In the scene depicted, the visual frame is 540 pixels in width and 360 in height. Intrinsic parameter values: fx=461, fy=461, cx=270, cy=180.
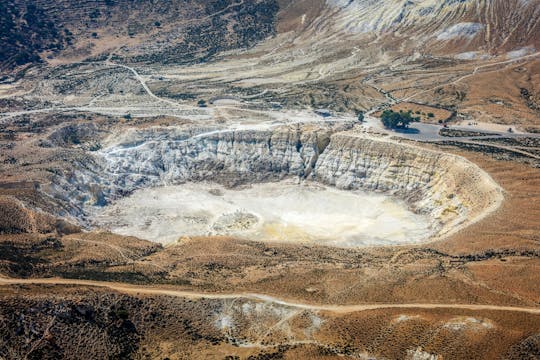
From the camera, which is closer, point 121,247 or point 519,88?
point 121,247

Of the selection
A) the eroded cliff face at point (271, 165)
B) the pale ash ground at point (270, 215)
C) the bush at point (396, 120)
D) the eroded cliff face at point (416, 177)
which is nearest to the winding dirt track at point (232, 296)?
the eroded cliff face at point (416, 177)

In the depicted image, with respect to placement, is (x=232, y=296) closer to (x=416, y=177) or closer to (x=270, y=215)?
(x=270, y=215)

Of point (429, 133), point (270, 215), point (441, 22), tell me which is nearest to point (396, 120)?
point (429, 133)

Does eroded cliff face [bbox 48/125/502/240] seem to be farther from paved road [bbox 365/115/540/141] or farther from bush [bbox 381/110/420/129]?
bush [bbox 381/110/420/129]

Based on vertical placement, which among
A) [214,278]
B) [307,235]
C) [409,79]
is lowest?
[307,235]

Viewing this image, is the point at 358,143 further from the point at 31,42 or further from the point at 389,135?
the point at 31,42

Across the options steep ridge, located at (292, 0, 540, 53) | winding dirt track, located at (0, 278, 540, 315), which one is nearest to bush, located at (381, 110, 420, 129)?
winding dirt track, located at (0, 278, 540, 315)

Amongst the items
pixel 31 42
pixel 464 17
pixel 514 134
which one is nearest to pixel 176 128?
pixel 514 134

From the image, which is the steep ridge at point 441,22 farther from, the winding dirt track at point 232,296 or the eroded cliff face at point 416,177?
the winding dirt track at point 232,296
